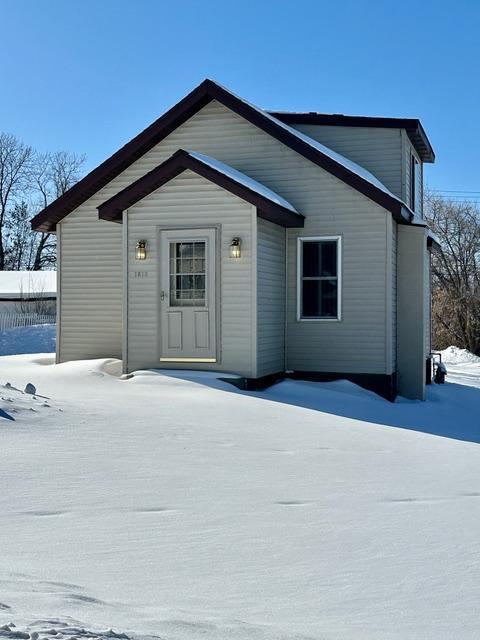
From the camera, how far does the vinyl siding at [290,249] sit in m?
13.5

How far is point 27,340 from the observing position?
87.7 ft

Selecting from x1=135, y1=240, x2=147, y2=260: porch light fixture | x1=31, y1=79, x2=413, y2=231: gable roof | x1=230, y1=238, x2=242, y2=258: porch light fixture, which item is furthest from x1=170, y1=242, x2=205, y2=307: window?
x1=31, y1=79, x2=413, y2=231: gable roof

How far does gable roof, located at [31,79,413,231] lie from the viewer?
42.8 ft

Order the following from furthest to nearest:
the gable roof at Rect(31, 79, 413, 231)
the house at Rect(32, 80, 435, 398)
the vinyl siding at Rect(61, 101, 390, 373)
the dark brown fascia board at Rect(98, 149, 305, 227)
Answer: the vinyl siding at Rect(61, 101, 390, 373)
the gable roof at Rect(31, 79, 413, 231)
the house at Rect(32, 80, 435, 398)
the dark brown fascia board at Rect(98, 149, 305, 227)

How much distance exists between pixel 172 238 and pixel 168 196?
69cm

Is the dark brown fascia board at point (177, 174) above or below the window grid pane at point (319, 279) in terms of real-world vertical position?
above

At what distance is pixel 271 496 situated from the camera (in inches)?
221

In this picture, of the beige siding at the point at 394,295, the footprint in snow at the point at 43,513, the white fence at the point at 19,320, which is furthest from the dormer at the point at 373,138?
the white fence at the point at 19,320

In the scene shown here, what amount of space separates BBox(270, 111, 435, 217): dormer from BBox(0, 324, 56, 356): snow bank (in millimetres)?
13173

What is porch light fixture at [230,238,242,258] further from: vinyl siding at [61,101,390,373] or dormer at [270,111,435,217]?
dormer at [270,111,435,217]

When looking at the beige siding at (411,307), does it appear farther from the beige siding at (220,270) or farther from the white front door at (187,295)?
the white front door at (187,295)

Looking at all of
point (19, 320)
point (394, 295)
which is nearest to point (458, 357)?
point (394, 295)

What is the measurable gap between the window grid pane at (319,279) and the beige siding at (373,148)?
8.13ft

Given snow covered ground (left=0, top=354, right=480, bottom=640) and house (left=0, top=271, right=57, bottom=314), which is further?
house (left=0, top=271, right=57, bottom=314)
